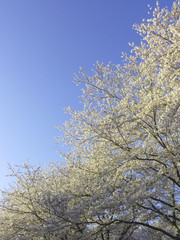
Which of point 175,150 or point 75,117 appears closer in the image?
point 175,150

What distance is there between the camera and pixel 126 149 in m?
5.19

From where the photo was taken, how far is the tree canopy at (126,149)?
469 centimetres

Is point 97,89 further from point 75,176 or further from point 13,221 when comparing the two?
point 13,221

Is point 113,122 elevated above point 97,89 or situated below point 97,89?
below

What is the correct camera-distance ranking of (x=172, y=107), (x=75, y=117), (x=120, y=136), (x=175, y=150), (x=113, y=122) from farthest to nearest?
1. (x=75, y=117)
2. (x=120, y=136)
3. (x=113, y=122)
4. (x=175, y=150)
5. (x=172, y=107)

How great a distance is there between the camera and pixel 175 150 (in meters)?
4.57

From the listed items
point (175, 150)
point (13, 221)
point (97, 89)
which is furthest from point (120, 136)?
point (13, 221)

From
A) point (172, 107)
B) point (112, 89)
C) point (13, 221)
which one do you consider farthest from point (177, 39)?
point (13, 221)

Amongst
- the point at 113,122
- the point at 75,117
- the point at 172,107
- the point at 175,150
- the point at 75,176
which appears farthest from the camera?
the point at 75,176

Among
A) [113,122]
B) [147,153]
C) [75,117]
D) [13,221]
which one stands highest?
[75,117]

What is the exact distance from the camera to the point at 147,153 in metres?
5.07

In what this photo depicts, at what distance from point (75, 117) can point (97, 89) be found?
47.3 inches

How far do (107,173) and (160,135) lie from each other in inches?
73.1

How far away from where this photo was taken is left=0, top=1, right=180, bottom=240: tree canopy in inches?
185
